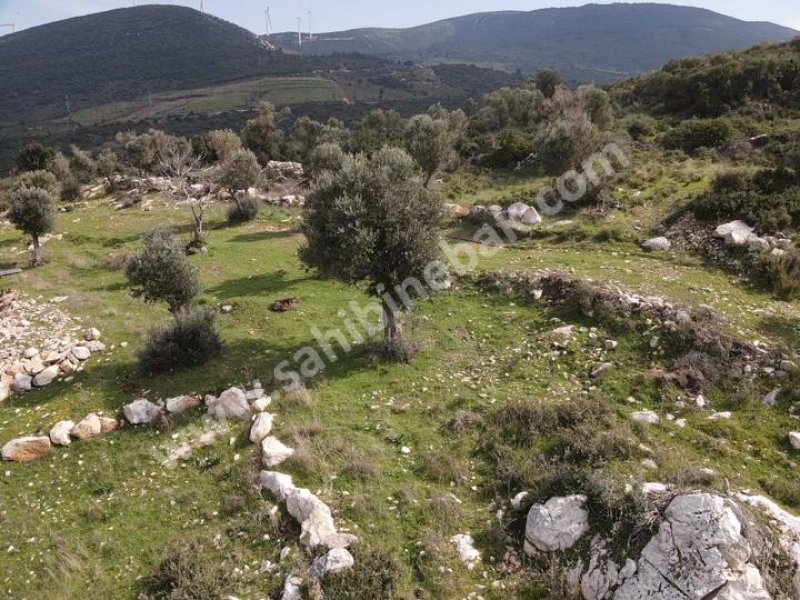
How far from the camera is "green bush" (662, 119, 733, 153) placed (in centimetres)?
3506

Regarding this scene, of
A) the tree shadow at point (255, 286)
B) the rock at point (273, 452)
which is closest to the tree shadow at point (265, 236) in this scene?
the tree shadow at point (255, 286)

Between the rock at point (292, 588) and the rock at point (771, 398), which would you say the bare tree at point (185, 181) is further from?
the rock at point (771, 398)

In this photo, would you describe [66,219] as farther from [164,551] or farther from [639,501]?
[639,501]

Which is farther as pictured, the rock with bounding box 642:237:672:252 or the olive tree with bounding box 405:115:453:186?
the olive tree with bounding box 405:115:453:186

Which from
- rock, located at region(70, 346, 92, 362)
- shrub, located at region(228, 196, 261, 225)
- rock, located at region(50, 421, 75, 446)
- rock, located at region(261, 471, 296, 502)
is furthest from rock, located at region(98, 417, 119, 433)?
shrub, located at region(228, 196, 261, 225)

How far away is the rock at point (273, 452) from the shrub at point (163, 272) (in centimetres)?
727

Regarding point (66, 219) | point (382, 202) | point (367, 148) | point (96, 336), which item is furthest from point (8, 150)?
point (382, 202)

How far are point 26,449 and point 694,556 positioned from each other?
46.1 feet

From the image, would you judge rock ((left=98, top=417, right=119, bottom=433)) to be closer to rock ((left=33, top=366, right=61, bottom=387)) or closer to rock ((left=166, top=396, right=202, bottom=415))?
rock ((left=166, top=396, right=202, bottom=415))

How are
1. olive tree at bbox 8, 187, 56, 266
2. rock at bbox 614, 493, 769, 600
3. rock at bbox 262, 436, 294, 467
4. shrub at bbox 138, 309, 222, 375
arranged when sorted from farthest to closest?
1. olive tree at bbox 8, 187, 56, 266
2. shrub at bbox 138, 309, 222, 375
3. rock at bbox 262, 436, 294, 467
4. rock at bbox 614, 493, 769, 600

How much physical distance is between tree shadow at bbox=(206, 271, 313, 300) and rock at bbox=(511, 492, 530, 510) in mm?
14303

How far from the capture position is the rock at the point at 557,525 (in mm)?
8133

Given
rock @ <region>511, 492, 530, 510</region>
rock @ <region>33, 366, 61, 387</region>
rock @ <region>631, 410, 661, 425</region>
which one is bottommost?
rock @ <region>33, 366, 61, 387</region>

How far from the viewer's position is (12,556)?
30.3ft
